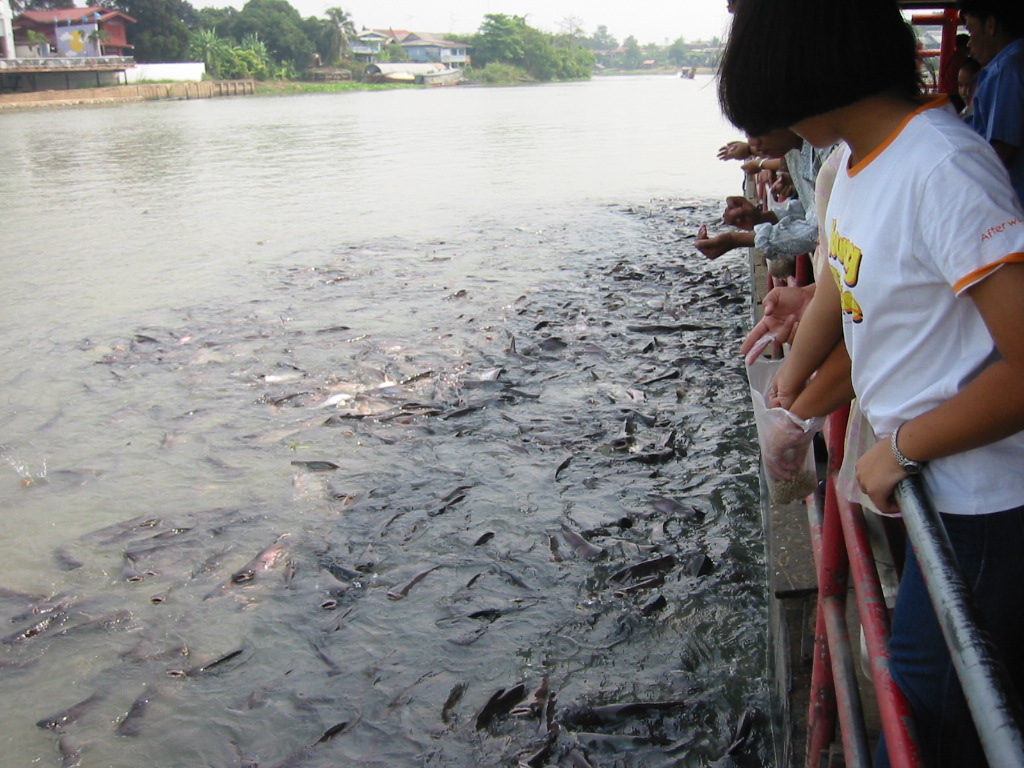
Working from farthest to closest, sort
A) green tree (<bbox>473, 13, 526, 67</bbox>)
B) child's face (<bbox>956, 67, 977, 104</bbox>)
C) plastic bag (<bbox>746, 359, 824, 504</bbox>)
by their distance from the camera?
green tree (<bbox>473, 13, 526, 67</bbox>), child's face (<bbox>956, 67, 977, 104</bbox>), plastic bag (<bbox>746, 359, 824, 504</bbox>)

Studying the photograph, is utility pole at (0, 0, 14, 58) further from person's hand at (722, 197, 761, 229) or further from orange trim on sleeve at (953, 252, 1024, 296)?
orange trim on sleeve at (953, 252, 1024, 296)

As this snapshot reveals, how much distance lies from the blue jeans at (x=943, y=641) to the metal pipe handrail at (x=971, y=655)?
20 cm

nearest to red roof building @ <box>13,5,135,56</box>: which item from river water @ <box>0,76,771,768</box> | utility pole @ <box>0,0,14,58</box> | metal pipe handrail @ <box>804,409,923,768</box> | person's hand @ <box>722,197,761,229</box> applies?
utility pole @ <box>0,0,14,58</box>

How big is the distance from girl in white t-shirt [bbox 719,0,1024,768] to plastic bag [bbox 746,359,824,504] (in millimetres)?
610

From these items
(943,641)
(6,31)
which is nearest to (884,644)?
(943,641)

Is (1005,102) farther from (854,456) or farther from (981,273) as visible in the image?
(981,273)

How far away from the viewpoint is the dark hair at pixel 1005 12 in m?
3.70

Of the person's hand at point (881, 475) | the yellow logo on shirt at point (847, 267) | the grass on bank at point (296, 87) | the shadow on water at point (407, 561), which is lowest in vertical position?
the shadow on water at point (407, 561)

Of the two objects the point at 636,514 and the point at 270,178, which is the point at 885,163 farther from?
the point at 270,178

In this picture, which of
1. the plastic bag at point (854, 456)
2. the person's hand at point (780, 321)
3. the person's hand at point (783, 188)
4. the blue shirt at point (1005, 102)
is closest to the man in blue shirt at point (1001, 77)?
the blue shirt at point (1005, 102)

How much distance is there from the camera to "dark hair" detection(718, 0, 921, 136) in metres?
1.63

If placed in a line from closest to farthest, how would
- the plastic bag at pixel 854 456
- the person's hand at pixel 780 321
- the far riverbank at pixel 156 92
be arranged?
the plastic bag at pixel 854 456 → the person's hand at pixel 780 321 → the far riverbank at pixel 156 92

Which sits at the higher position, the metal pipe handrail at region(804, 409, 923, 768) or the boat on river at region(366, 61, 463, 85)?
the boat on river at region(366, 61, 463, 85)

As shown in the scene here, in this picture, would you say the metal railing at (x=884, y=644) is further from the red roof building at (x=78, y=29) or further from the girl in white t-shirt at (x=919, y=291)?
the red roof building at (x=78, y=29)
